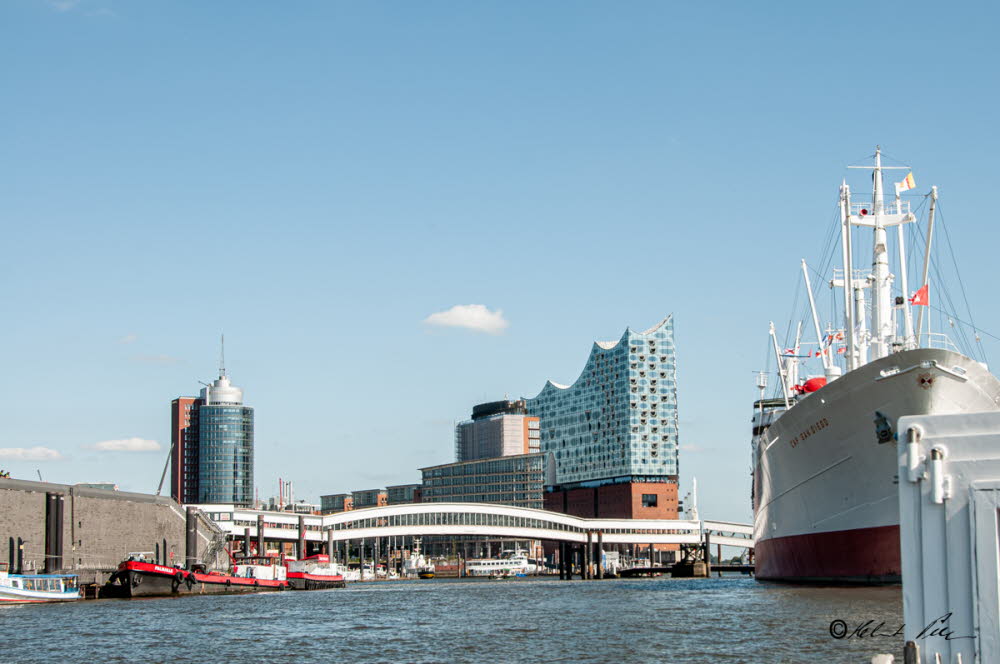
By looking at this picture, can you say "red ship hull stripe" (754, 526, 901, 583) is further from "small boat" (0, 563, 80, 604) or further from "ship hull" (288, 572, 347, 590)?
"ship hull" (288, 572, 347, 590)

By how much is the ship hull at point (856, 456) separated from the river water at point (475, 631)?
1.86 m

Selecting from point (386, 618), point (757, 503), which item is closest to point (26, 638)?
point (386, 618)

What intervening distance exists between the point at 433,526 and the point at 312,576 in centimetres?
4503

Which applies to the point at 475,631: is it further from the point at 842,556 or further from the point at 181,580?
the point at 181,580

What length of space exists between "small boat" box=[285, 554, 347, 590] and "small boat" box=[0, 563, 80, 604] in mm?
30306

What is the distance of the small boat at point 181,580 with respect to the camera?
82125 millimetres

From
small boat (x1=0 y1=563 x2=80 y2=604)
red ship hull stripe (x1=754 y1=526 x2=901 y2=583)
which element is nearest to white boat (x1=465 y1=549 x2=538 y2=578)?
small boat (x1=0 y1=563 x2=80 y2=604)

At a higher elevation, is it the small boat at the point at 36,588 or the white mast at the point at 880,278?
the white mast at the point at 880,278

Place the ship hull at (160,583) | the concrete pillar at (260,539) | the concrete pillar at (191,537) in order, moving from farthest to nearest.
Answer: the concrete pillar at (260,539) → the concrete pillar at (191,537) → the ship hull at (160,583)

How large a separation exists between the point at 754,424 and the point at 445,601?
3105 centimetres

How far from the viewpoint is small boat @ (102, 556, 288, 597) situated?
82125 mm

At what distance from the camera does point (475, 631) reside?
48562 mm

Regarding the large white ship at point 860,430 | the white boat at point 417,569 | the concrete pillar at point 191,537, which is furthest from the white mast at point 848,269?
the white boat at point 417,569

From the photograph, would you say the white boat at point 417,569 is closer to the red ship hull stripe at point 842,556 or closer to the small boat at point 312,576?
the small boat at point 312,576
